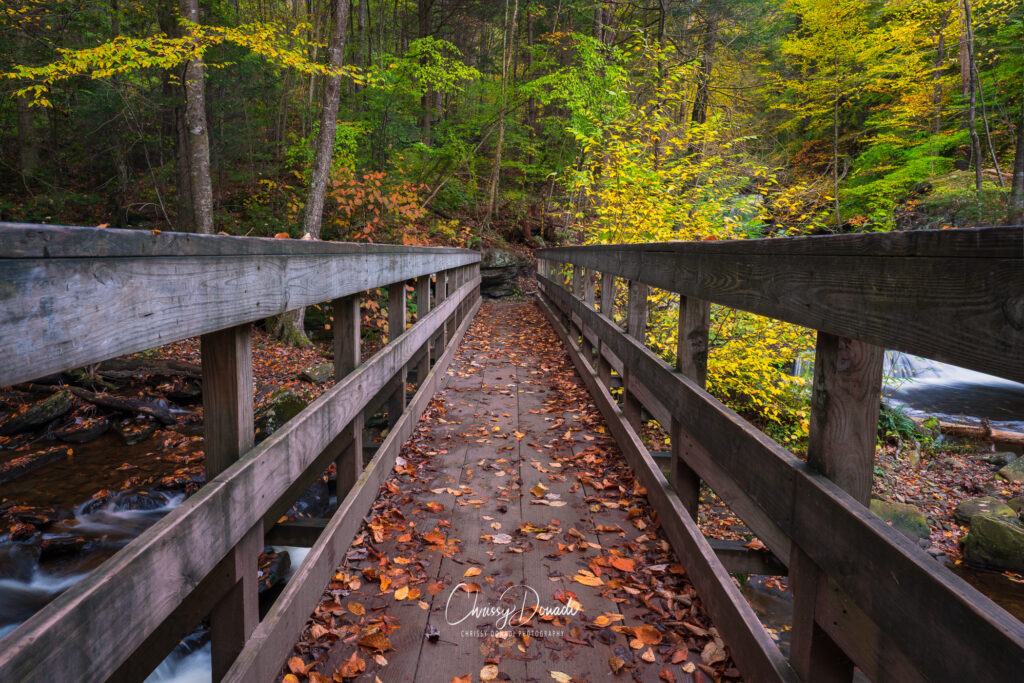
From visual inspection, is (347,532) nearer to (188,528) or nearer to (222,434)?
(222,434)

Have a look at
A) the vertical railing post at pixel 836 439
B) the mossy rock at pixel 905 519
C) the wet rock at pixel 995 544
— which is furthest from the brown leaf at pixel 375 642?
the wet rock at pixel 995 544

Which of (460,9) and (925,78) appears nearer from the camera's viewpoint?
(925,78)

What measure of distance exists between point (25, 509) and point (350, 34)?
21.2 m

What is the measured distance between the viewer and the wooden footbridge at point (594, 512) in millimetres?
1017

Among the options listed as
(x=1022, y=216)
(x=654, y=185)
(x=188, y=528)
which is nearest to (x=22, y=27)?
(x=654, y=185)

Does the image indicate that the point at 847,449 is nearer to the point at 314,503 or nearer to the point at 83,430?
the point at 314,503

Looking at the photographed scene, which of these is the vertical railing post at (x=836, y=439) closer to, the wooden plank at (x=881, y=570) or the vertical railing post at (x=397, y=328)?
the wooden plank at (x=881, y=570)

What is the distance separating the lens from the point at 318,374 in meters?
9.12

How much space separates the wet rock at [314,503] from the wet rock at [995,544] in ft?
23.9

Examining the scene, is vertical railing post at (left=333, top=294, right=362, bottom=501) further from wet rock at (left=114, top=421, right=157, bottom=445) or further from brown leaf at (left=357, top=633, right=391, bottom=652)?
wet rock at (left=114, top=421, right=157, bottom=445)

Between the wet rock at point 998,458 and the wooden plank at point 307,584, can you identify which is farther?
the wet rock at point 998,458

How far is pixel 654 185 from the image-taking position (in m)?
8.55

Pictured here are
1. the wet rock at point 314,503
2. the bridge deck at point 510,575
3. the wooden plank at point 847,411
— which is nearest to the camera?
the wooden plank at point 847,411

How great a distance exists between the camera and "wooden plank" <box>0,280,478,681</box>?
945mm
